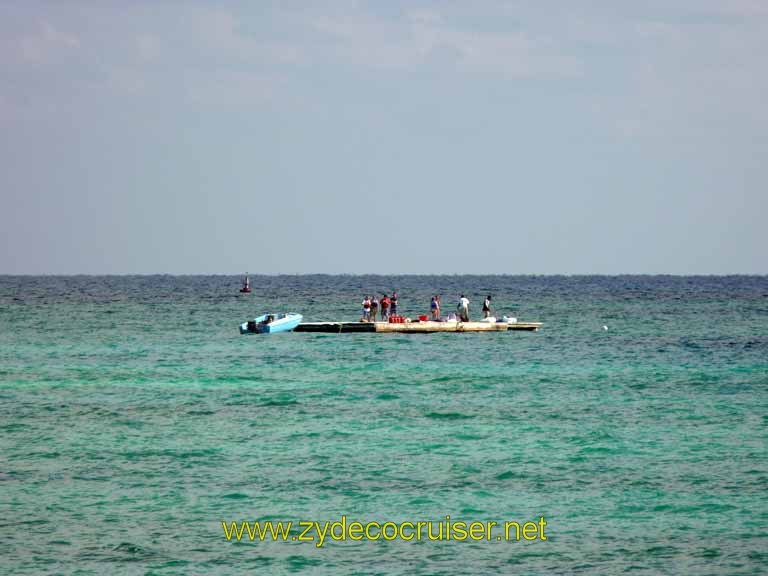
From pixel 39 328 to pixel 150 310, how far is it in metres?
28.7

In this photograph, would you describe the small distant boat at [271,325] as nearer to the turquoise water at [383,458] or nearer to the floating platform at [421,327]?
the floating platform at [421,327]

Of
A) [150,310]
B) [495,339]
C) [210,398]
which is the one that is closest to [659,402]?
[210,398]

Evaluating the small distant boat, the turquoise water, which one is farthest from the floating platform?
the turquoise water

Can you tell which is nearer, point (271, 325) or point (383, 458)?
point (383, 458)

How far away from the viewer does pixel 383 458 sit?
83.2 ft

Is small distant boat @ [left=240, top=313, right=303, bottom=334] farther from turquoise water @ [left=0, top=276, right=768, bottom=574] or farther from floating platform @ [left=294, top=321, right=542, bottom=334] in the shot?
turquoise water @ [left=0, top=276, right=768, bottom=574]

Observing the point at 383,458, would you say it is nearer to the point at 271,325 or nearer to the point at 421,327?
the point at 421,327

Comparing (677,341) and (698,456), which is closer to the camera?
(698,456)

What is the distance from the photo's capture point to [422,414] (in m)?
32.4

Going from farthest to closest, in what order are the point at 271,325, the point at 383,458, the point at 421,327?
1. the point at 271,325
2. the point at 421,327
3. the point at 383,458

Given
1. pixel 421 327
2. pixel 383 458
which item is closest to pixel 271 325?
pixel 421 327

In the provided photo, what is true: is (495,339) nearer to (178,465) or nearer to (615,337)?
(615,337)

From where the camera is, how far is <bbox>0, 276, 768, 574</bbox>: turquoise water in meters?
18.4

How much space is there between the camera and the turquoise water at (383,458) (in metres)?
18.4
